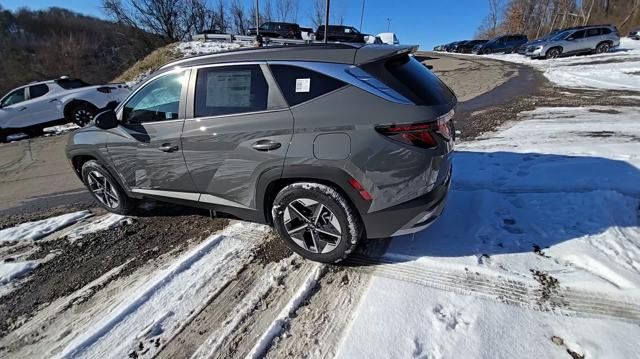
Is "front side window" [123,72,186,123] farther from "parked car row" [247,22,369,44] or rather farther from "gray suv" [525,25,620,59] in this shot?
"parked car row" [247,22,369,44]

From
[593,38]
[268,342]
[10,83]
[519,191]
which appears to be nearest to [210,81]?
[268,342]

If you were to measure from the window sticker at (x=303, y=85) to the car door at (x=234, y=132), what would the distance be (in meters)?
0.18

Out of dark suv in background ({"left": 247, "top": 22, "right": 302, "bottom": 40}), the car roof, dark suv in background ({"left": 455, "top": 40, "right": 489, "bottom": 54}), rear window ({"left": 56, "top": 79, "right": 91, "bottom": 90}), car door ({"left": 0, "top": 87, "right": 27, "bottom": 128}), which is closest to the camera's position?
the car roof

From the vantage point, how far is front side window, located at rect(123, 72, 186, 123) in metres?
3.31

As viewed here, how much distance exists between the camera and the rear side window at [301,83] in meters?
2.64

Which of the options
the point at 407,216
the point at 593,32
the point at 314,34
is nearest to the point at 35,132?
the point at 407,216

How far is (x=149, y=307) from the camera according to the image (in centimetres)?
263

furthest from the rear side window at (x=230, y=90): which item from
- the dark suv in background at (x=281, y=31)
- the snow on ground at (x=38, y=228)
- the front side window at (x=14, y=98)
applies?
the dark suv in background at (x=281, y=31)

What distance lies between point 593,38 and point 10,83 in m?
74.8

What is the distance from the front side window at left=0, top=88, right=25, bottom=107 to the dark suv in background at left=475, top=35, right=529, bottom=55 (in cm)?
3879

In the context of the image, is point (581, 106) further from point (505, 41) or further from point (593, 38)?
point (505, 41)

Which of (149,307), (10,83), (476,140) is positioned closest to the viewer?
(149,307)

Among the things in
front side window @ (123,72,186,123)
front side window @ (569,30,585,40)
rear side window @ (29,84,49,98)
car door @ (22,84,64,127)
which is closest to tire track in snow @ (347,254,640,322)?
front side window @ (123,72,186,123)

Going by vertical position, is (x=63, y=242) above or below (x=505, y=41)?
below
